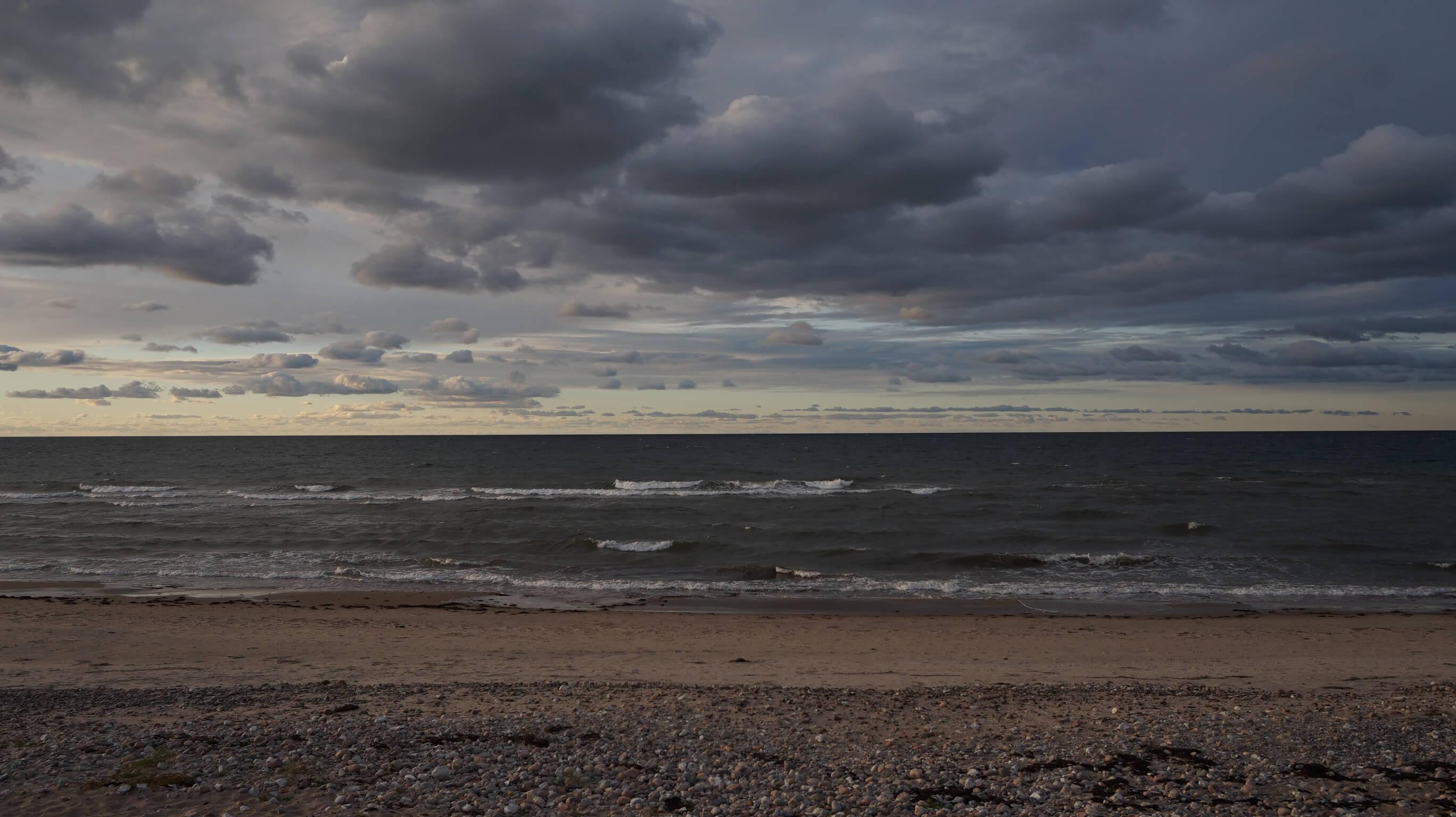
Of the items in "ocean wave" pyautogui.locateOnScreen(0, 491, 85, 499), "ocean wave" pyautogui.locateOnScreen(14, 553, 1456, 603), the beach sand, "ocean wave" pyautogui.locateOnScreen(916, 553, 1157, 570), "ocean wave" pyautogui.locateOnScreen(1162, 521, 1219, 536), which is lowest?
"ocean wave" pyautogui.locateOnScreen(14, 553, 1456, 603)

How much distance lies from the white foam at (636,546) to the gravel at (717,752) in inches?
684

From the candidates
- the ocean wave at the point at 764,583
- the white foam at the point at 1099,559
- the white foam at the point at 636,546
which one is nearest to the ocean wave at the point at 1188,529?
the white foam at the point at 1099,559

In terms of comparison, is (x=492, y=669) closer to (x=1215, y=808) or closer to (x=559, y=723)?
(x=559, y=723)

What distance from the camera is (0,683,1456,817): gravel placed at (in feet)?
21.6

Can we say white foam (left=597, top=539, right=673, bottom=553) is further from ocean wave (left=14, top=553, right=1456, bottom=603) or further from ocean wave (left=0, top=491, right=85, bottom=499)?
ocean wave (left=0, top=491, right=85, bottom=499)

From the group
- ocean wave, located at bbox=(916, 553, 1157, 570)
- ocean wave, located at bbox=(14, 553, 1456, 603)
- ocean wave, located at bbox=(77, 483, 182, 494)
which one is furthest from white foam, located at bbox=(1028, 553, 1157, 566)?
ocean wave, located at bbox=(77, 483, 182, 494)

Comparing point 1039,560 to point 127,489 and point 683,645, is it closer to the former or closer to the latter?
point 683,645

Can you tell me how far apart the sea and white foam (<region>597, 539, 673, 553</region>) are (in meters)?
0.16

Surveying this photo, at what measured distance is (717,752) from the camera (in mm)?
7883

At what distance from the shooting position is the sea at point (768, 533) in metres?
22.6

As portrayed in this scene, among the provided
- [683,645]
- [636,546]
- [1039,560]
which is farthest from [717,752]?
[636,546]

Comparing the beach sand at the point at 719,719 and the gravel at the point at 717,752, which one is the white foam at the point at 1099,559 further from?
the gravel at the point at 717,752

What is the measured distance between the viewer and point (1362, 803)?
6.66 m

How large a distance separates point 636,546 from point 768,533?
5.50 m
